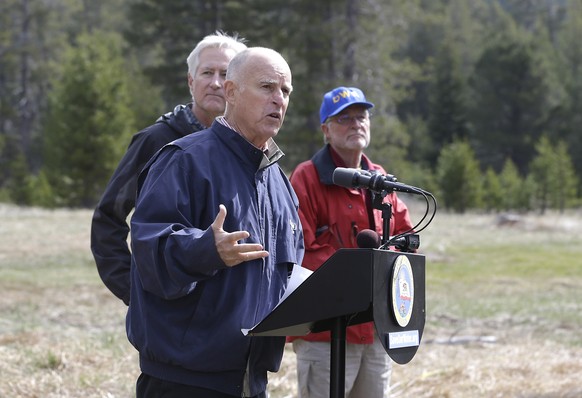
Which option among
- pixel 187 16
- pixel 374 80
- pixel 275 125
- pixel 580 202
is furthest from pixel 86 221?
pixel 580 202

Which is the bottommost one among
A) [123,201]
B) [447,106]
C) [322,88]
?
[123,201]

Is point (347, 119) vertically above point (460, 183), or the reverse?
point (347, 119)

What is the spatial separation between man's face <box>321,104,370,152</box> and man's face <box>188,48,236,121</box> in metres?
0.88

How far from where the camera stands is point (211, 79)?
432 cm

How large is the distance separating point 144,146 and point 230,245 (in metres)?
1.62

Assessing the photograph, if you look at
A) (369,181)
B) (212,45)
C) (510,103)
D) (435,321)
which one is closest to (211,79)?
(212,45)

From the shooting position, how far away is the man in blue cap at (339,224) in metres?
4.77

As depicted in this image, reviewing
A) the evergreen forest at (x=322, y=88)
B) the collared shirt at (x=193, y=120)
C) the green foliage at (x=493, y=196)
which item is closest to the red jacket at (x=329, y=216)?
the collared shirt at (x=193, y=120)

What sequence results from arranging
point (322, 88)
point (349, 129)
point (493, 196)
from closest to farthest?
point (349, 129) < point (322, 88) < point (493, 196)

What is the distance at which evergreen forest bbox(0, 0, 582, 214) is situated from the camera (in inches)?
1377

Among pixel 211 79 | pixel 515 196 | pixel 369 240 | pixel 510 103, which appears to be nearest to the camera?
pixel 369 240

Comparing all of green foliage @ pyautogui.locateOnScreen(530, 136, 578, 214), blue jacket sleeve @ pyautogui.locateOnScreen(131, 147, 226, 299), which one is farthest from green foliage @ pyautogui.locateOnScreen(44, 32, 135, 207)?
blue jacket sleeve @ pyautogui.locateOnScreen(131, 147, 226, 299)

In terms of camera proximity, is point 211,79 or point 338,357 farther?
point 211,79

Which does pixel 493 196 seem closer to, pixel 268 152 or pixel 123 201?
pixel 123 201
